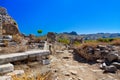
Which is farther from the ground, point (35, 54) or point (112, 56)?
point (35, 54)

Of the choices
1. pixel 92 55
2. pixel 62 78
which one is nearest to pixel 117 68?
pixel 92 55

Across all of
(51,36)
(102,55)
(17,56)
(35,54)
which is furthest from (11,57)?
(51,36)

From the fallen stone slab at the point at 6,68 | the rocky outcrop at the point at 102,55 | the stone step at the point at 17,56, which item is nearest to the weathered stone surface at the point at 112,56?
the rocky outcrop at the point at 102,55

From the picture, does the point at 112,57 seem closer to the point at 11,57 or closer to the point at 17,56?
the point at 17,56

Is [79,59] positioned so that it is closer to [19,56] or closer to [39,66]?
[39,66]

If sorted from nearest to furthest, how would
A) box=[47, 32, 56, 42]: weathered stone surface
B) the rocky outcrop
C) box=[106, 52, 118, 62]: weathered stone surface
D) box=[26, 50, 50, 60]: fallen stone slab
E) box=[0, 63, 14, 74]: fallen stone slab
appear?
box=[0, 63, 14, 74]: fallen stone slab < box=[26, 50, 50, 60]: fallen stone slab < the rocky outcrop < box=[106, 52, 118, 62]: weathered stone surface < box=[47, 32, 56, 42]: weathered stone surface

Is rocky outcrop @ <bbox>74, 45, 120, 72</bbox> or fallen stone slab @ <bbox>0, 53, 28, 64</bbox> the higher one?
fallen stone slab @ <bbox>0, 53, 28, 64</bbox>

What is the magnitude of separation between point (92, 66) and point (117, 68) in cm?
106

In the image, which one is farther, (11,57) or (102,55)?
(102,55)

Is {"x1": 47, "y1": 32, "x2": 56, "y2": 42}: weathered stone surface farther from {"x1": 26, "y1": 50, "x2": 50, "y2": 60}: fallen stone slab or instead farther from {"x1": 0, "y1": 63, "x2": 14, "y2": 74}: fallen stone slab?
{"x1": 0, "y1": 63, "x2": 14, "y2": 74}: fallen stone slab

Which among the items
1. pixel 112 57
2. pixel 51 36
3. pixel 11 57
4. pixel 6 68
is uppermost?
pixel 51 36

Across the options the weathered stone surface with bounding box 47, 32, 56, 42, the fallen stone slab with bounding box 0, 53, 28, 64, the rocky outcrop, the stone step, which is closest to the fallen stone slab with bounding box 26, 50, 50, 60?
the stone step

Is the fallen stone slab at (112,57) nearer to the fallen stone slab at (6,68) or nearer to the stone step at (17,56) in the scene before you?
the stone step at (17,56)

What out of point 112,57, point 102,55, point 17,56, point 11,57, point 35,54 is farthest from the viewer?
point 102,55
